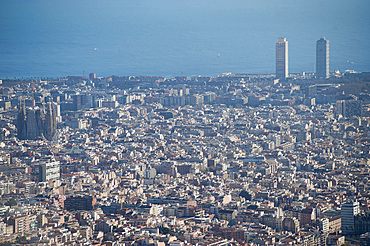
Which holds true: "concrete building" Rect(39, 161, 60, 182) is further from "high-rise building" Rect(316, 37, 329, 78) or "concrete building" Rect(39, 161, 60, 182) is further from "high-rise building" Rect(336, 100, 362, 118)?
"high-rise building" Rect(316, 37, 329, 78)

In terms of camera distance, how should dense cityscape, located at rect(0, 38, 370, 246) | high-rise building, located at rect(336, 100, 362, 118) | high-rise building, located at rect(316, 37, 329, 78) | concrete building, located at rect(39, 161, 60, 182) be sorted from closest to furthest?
dense cityscape, located at rect(0, 38, 370, 246) → concrete building, located at rect(39, 161, 60, 182) → high-rise building, located at rect(336, 100, 362, 118) → high-rise building, located at rect(316, 37, 329, 78)

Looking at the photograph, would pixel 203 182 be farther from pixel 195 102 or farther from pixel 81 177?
pixel 195 102

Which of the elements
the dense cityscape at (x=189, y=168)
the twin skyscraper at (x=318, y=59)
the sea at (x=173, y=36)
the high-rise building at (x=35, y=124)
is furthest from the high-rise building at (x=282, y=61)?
the high-rise building at (x=35, y=124)

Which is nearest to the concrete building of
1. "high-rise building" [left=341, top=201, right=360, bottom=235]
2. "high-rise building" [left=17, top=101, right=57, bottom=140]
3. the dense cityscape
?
the dense cityscape

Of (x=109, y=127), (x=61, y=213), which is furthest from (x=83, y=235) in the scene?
(x=109, y=127)

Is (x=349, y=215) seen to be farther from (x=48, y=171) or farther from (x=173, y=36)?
(x=173, y=36)
